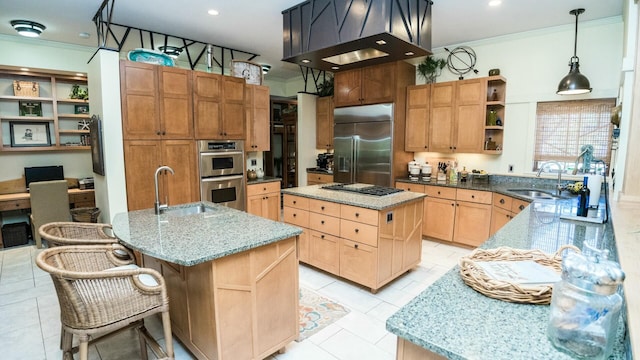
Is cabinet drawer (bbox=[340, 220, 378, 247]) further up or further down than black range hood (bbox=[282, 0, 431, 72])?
further down

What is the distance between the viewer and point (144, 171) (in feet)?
13.3

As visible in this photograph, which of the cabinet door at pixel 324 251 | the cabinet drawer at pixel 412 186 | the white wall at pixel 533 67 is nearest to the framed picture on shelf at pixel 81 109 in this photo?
the cabinet door at pixel 324 251

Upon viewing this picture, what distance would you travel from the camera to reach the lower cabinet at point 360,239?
304 centimetres

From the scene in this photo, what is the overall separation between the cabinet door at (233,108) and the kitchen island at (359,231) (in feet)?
5.52

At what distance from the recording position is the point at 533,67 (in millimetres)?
4238

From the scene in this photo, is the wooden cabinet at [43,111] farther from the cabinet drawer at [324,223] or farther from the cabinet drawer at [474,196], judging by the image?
the cabinet drawer at [474,196]

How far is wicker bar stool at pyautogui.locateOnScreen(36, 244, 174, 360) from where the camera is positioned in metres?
1.58

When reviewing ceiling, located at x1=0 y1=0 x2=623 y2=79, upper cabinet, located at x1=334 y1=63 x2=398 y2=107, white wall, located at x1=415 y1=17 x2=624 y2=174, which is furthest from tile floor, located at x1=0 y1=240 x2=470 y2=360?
ceiling, located at x1=0 y1=0 x2=623 y2=79

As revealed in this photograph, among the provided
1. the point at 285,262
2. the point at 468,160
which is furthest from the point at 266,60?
the point at 285,262

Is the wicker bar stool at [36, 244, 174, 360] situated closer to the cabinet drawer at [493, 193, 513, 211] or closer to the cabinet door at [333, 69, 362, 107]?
the cabinet drawer at [493, 193, 513, 211]

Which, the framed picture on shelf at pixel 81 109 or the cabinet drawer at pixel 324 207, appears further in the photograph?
the framed picture on shelf at pixel 81 109

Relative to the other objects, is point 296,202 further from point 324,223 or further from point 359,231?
point 359,231

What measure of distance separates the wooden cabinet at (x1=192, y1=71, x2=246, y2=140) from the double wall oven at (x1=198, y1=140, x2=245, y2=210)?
141mm

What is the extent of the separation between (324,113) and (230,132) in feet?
7.81
